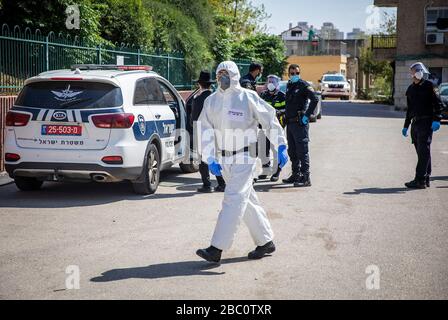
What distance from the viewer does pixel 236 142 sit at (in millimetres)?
6336

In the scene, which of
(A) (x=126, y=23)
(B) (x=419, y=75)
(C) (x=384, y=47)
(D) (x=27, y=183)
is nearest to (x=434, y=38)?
(C) (x=384, y=47)

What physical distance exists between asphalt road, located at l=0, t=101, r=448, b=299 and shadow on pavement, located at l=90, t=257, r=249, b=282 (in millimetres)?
10

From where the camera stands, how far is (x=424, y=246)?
6.90 metres

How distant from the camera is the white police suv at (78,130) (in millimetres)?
9055

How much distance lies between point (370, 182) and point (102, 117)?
4760 millimetres

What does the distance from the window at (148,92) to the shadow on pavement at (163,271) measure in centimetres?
391

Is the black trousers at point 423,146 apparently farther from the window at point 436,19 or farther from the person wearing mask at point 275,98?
the window at point 436,19

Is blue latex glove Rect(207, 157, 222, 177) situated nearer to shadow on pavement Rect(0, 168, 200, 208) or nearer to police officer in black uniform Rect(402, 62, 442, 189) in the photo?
shadow on pavement Rect(0, 168, 200, 208)

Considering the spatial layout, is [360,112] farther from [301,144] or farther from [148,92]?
[148,92]

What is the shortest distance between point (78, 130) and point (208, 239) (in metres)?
2.86

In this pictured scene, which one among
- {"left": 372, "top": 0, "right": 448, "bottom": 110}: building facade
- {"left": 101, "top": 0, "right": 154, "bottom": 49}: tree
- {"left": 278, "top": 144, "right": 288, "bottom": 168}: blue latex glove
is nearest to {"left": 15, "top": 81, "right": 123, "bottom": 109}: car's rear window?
{"left": 278, "top": 144, "right": 288, "bottom": 168}: blue latex glove

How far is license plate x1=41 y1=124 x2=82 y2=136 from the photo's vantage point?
356 inches

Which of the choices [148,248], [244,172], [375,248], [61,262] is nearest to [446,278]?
[375,248]

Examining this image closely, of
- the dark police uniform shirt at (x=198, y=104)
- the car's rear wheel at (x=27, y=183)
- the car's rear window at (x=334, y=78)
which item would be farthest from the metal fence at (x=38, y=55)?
the car's rear window at (x=334, y=78)
